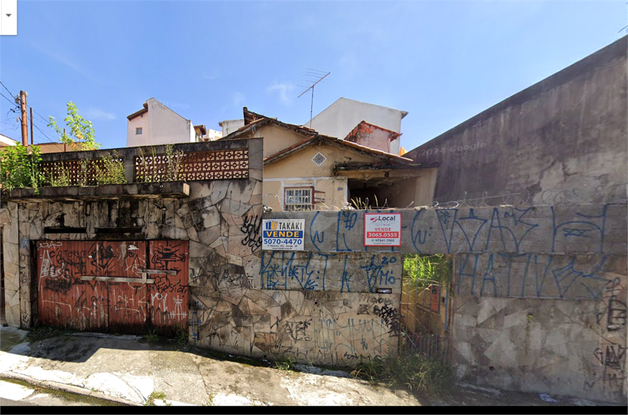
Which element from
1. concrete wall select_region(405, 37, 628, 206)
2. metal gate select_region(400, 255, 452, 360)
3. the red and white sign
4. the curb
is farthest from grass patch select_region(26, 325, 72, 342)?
concrete wall select_region(405, 37, 628, 206)

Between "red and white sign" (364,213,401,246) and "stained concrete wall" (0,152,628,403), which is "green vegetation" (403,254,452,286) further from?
"red and white sign" (364,213,401,246)

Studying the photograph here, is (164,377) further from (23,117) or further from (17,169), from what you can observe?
(23,117)

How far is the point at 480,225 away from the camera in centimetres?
348

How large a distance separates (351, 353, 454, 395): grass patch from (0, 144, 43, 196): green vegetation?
7.74 m

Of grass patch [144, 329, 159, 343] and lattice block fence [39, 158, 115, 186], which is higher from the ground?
lattice block fence [39, 158, 115, 186]

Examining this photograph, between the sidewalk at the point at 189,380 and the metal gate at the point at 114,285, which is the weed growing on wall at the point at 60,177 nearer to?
the metal gate at the point at 114,285

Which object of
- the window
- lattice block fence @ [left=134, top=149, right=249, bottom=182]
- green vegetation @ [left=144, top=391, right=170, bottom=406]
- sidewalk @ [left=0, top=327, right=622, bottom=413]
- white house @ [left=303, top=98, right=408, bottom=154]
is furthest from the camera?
white house @ [left=303, top=98, right=408, bottom=154]

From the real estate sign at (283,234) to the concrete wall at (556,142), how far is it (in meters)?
4.31

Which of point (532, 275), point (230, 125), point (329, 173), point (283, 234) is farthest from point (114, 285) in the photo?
point (230, 125)

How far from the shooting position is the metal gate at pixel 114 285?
425cm

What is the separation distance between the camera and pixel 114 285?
14.4 feet

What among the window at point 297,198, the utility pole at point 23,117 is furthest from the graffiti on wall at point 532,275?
the utility pole at point 23,117

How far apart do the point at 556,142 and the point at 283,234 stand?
20.3 feet

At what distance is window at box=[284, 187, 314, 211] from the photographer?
7246 mm
